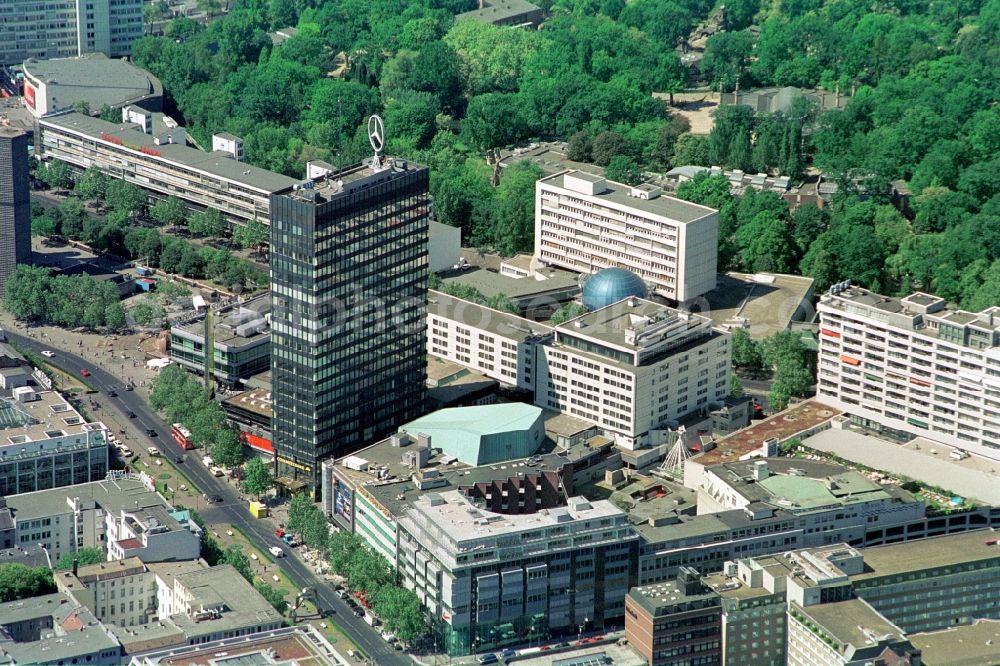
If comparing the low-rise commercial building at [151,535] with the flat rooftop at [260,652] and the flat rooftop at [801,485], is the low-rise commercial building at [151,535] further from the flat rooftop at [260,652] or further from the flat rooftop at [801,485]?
the flat rooftop at [801,485]

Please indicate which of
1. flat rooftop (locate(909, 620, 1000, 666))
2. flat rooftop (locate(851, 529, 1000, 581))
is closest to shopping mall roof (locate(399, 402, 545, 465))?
flat rooftop (locate(851, 529, 1000, 581))

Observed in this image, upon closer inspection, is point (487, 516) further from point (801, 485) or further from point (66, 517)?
point (66, 517)

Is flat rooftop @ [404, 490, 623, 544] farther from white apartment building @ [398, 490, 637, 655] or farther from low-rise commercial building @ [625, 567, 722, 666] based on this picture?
low-rise commercial building @ [625, 567, 722, 666]

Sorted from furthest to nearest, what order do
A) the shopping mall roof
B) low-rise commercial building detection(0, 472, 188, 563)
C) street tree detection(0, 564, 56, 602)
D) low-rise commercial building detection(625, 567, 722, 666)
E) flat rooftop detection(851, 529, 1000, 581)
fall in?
the shopping mall roof < low-rise commercial building detection(0, 472, 188, 563) < flat rooftop detection(851, 529, 1000, 581) < street tree detection(0, 564, 56, 602) < low-rise commercial building detection(625, 567, 722, 666)

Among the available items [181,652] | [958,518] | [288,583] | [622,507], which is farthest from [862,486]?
[181,652]

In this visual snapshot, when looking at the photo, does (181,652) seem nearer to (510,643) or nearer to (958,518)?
(510,643)

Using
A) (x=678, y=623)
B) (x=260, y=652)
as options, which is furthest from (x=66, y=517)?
(x=678, y=623)
